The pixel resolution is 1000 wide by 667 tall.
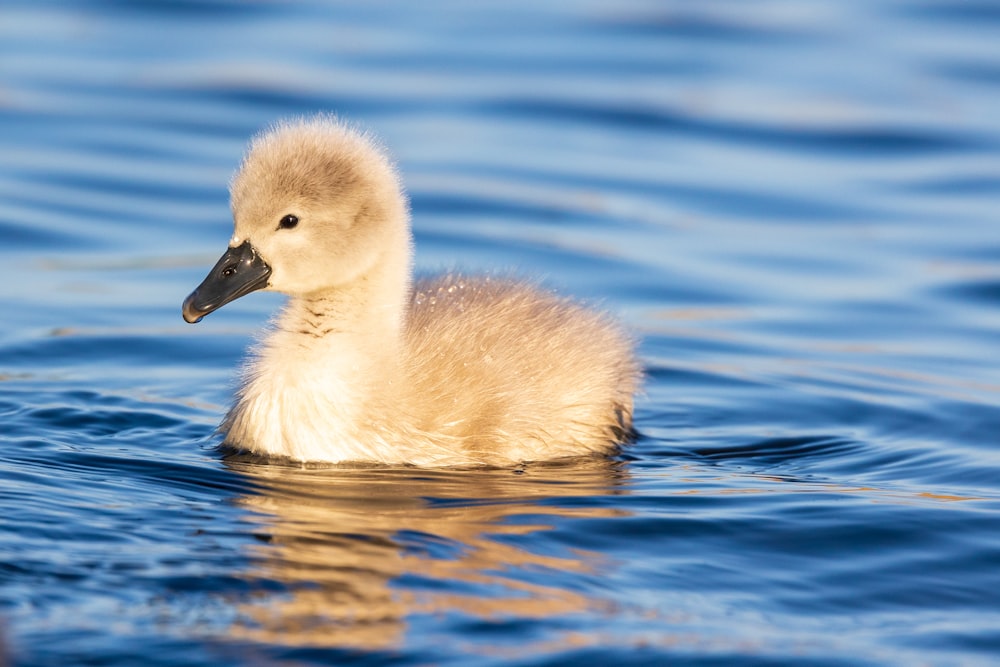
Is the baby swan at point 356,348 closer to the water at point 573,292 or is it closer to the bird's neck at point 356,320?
the bird's neck at point 356,320

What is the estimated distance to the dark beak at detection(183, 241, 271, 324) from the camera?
670 centimetres

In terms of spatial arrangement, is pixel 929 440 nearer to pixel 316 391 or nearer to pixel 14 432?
pixel 316 391

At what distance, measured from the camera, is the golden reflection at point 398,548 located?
5.07 m

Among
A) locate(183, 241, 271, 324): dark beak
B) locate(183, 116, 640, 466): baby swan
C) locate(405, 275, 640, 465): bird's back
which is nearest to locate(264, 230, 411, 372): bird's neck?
locate(183, 116, 640, 466): baby swan

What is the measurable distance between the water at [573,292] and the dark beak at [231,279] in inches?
23.8

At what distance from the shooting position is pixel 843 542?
19.7 feet

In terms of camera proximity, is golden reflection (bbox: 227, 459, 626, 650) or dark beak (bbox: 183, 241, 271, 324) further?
dark beak (bbox: 183, 241, 271, 324)

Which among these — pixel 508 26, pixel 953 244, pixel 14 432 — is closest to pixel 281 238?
pixel 14 432

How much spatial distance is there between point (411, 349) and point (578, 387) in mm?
712

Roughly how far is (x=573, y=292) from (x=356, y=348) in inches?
99.6

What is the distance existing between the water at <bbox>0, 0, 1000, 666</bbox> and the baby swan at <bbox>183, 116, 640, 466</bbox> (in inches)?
8.5

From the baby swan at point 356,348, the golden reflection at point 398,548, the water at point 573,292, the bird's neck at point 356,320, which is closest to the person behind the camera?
the golden reflection at point 398,548

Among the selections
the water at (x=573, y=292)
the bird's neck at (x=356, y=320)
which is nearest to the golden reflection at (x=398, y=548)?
the water at (x=573, y=292)

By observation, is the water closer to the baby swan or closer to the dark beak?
the baby swan
